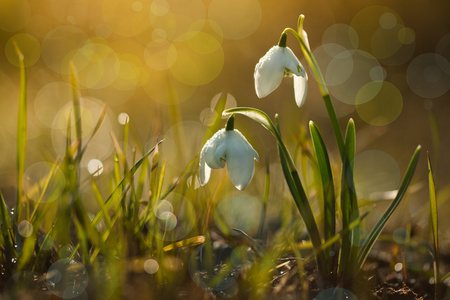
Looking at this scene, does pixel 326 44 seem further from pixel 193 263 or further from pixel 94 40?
pixel 193 263

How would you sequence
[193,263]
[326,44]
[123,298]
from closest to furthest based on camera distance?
[123,298], [193,263], [326,44]

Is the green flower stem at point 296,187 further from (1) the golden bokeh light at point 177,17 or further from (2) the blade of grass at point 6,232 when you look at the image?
(1) the golden bokeh light at point 177,17

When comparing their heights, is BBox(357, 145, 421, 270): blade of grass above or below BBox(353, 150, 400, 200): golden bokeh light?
above

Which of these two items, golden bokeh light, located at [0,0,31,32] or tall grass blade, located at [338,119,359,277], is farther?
golden bokeh light, located at [0,0,31,32]

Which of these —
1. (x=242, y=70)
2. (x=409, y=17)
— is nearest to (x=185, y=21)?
(x=242, y=70)

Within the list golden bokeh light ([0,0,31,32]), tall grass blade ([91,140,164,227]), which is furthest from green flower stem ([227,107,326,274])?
golden bokeh light ([0,0,31,32])

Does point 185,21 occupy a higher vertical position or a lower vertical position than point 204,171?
higher

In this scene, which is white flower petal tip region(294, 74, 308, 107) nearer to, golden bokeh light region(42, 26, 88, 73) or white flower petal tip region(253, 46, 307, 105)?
white flower petal tip region(253, 46, 307, 105)
